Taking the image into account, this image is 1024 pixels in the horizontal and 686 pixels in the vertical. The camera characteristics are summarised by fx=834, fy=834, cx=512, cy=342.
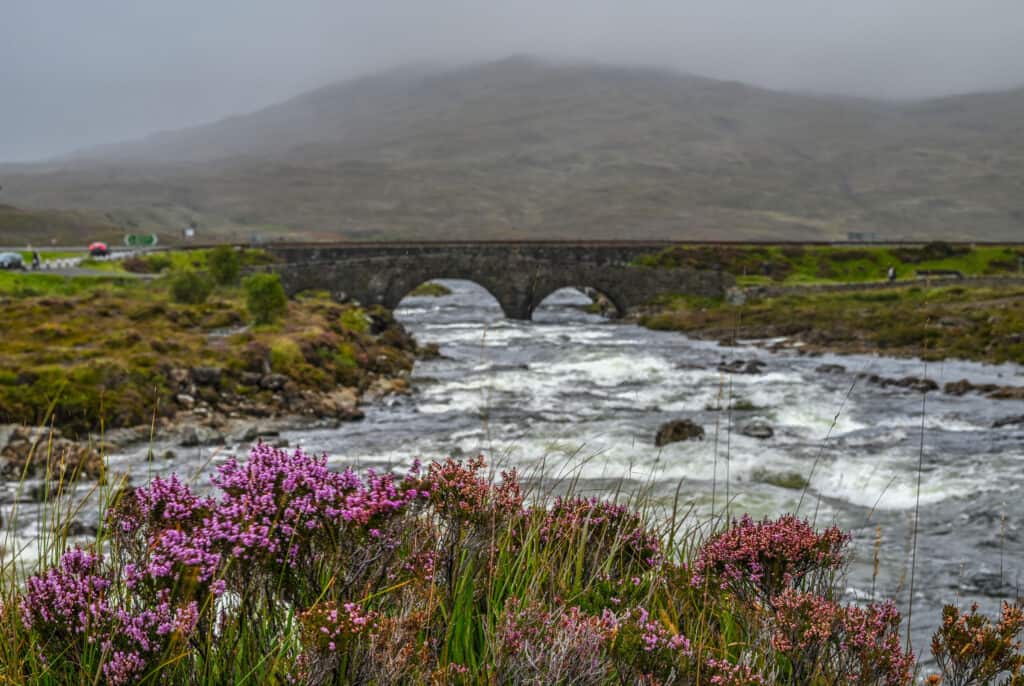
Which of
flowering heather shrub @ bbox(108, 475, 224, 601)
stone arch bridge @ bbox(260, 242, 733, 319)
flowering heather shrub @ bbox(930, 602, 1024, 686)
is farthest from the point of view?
stone arch bridge @ bbox(260, 242, 733, 319)

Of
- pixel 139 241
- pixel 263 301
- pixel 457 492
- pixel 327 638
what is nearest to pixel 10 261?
pixel 139 241

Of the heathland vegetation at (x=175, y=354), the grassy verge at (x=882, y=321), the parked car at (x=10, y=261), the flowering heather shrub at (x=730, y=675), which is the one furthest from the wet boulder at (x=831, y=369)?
the parked car at (x=10, y=261)

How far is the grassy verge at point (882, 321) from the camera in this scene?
3709cm

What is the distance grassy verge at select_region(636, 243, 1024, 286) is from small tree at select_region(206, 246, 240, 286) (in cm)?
3695

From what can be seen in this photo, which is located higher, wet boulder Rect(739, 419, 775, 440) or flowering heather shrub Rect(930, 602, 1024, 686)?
flowering heather shrub Rect(930, 602, 1024, 686)

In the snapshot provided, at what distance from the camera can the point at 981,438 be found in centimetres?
2094

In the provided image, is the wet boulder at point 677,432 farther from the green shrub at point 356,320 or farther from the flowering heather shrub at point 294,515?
the green shrub at point 356,320

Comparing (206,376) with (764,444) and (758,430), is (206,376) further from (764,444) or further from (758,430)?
(764,444)

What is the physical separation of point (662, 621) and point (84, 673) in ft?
8.38

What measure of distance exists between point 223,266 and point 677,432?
35.5m

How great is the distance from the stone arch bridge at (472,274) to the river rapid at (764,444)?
24287 mm

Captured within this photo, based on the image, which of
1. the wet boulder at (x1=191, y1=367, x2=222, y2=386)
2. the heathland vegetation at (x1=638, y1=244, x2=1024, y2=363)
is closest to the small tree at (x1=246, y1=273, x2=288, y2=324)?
the wet boulder at (x1=191, y1=367, x2=222, y2=386)

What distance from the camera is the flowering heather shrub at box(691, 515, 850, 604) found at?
4207 millimetres

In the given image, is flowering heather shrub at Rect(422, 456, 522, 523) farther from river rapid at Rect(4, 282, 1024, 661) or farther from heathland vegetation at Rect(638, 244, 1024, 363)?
heathland vegetation at Rect(638, 244, 1024, 363)
